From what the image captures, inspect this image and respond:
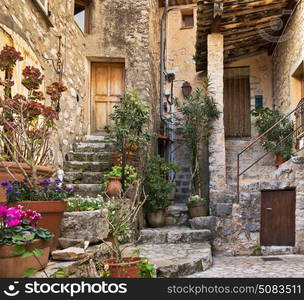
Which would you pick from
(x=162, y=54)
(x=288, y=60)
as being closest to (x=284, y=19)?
(x=288, y=60)

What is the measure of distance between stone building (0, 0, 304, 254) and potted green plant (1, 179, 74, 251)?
2095 millimetres

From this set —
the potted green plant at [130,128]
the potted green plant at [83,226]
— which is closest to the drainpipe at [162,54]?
the potted green plant at [130,128]

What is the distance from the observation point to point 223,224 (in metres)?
7.14

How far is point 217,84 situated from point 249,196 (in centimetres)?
246

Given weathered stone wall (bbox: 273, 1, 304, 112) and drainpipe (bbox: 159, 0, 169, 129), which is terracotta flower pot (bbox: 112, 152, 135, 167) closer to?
drainpipe (bbox: 159, 0, 169, 129)

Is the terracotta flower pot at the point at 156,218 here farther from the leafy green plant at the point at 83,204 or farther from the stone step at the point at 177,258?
the leafy green plant at the point at 83,204

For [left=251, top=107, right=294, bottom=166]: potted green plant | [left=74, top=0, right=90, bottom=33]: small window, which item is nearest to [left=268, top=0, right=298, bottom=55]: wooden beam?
[left=251, top=107, right=294, bottom=166]: potted green plant

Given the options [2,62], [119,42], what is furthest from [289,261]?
[119,42]

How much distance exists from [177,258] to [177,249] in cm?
73

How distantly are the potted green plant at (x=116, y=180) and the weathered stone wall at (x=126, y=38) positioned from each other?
2.26 metres

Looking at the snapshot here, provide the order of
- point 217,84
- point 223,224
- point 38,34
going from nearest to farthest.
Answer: point 38,34, point 223,224, point 217,84

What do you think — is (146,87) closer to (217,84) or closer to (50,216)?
(217,84)

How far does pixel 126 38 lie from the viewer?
857cm
